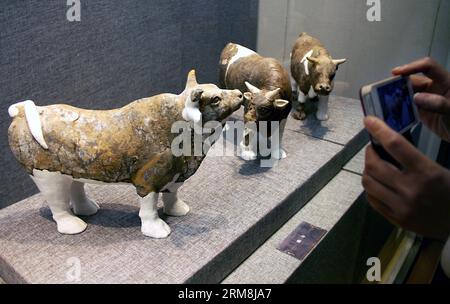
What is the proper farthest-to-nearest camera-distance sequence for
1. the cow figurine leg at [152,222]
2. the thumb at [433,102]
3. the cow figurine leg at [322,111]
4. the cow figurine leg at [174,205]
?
1. the cow figurine leg at [322,111]
2. the cow figurine leg at [174,205]
3. the cow figurine leg at [152,222]
4. the thumb at [433,102]

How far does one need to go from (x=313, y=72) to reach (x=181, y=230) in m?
0.97

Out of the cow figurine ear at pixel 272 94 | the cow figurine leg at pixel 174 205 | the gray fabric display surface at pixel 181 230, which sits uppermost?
the cow figurine ear at pixel 272 94

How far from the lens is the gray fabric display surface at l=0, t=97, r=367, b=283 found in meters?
1.14

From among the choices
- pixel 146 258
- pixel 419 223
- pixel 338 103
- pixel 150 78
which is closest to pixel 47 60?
pixel 150 78

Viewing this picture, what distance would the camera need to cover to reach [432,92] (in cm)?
105

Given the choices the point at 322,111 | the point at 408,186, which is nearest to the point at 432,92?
the point at 408,186

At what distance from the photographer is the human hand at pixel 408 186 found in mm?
717

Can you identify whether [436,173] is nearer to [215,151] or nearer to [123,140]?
[123,140]

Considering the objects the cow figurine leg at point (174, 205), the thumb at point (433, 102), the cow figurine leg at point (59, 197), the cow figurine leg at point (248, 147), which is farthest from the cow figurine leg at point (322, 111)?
the cow figurine leg at point (59, 197)

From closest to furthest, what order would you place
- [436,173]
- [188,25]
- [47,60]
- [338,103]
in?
1. [436,173]
2. [47,60]
3. [188,25]
4. [338,103]

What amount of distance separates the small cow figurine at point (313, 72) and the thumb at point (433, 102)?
841mm

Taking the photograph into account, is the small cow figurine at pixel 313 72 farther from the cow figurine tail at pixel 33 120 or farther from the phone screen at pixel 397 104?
the cow figurine tail at pixel 33 120

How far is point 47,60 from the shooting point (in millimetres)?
1513
